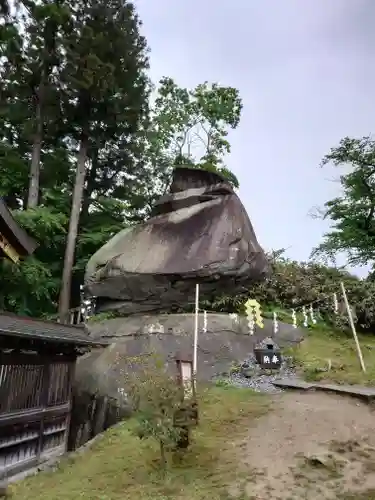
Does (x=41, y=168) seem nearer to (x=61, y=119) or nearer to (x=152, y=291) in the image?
(x=61, y=119)

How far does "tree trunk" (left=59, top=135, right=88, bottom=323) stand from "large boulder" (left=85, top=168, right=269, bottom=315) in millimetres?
836

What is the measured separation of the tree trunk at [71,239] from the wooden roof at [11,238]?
9105 millimetres

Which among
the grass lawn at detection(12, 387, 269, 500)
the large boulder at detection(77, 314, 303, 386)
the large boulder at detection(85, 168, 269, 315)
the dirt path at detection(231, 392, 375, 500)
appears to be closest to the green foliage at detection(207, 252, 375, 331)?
the large boulder at detection(85, 168, 269, 315)

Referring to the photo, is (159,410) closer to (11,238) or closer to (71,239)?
(11,238)

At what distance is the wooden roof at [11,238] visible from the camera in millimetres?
7543

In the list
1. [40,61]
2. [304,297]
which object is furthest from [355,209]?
[40,61]

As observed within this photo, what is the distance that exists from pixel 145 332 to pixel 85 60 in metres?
12.6

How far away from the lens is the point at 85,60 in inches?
744

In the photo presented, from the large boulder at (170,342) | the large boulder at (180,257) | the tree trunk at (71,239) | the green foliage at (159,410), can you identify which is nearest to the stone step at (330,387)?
the large boulder at (170,342)

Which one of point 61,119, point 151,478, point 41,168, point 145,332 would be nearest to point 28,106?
point 61,119

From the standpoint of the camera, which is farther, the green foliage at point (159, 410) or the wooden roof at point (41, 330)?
the wooden roof at point (41, 330)

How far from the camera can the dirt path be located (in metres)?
6.23

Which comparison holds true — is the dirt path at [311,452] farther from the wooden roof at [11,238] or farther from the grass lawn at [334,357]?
the wooden roof at [11,238]

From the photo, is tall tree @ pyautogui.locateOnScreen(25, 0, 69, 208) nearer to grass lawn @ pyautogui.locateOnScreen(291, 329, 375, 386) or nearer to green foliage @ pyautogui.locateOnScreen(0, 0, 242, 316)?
green foliage @ pyautogui.locateOnScreen(0, 0, 242, 316)
